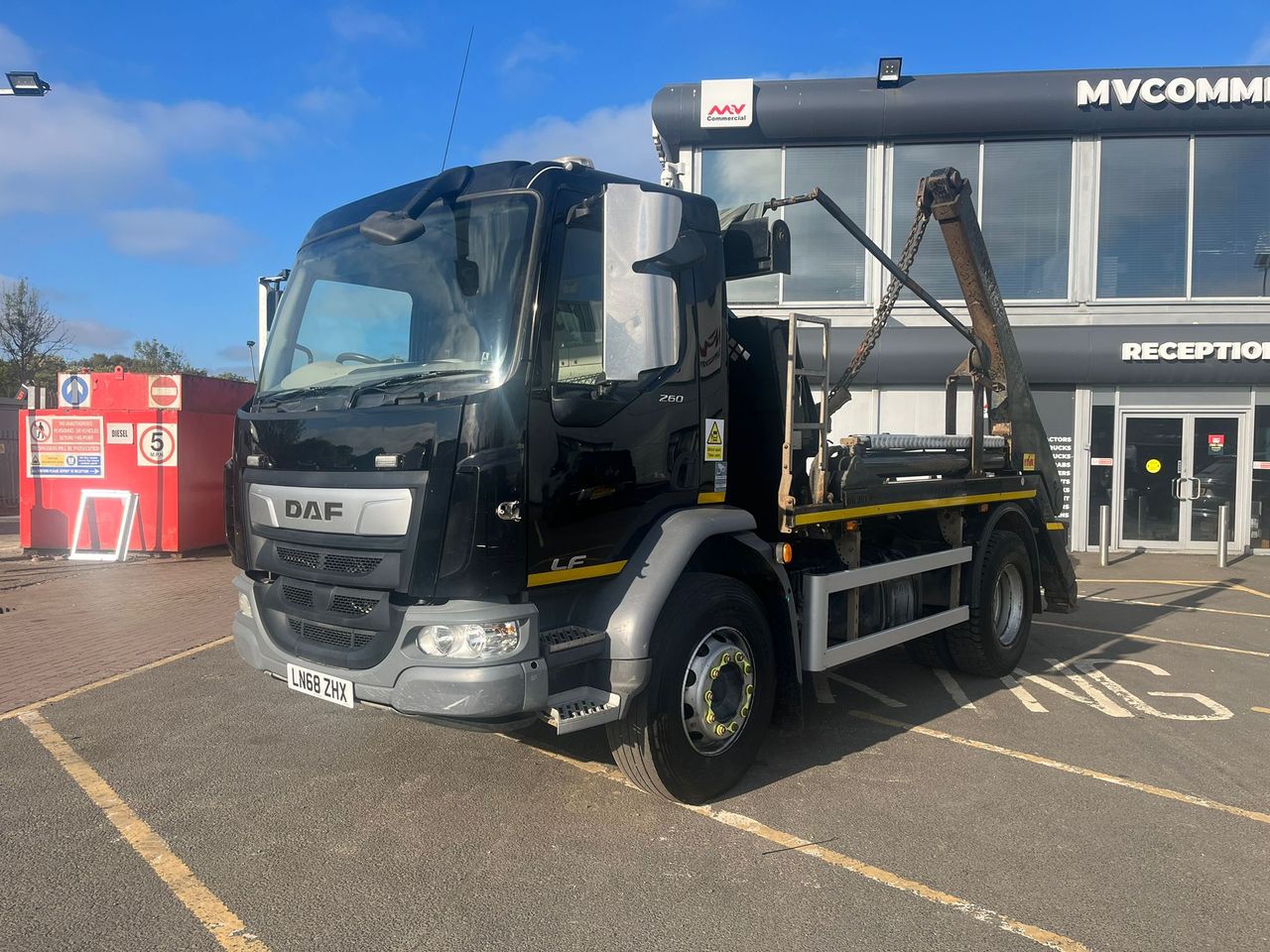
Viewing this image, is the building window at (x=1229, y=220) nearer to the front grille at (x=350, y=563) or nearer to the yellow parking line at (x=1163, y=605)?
the yellow parking line at (x=1163, y=605)

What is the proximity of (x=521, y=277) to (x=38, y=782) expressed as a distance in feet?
11.2

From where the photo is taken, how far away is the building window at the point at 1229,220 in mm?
13891

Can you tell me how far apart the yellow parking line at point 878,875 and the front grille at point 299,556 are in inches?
68.2

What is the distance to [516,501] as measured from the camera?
347 cm

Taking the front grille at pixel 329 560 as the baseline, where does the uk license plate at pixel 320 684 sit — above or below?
below

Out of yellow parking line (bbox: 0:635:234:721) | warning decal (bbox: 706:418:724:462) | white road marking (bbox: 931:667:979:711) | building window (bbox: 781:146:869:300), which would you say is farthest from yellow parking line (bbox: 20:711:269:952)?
building window (bbox: 781:146:869:300)

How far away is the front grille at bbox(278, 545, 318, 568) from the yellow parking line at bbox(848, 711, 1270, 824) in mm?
3425

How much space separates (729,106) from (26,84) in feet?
33.8

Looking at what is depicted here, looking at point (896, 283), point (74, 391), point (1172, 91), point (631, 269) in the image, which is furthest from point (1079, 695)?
point (74, 391)

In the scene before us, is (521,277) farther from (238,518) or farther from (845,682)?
(845,682)

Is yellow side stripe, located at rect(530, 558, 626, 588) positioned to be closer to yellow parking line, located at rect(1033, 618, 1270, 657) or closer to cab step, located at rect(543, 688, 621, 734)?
cab step, located at rect(543, 688, 621, 734)

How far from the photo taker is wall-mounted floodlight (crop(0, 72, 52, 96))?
12.6 metres

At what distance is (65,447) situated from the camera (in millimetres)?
12016

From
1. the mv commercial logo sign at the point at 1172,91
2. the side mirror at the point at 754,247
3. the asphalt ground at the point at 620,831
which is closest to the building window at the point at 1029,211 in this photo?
the mv commercial logo sign at the point at 1172,91
